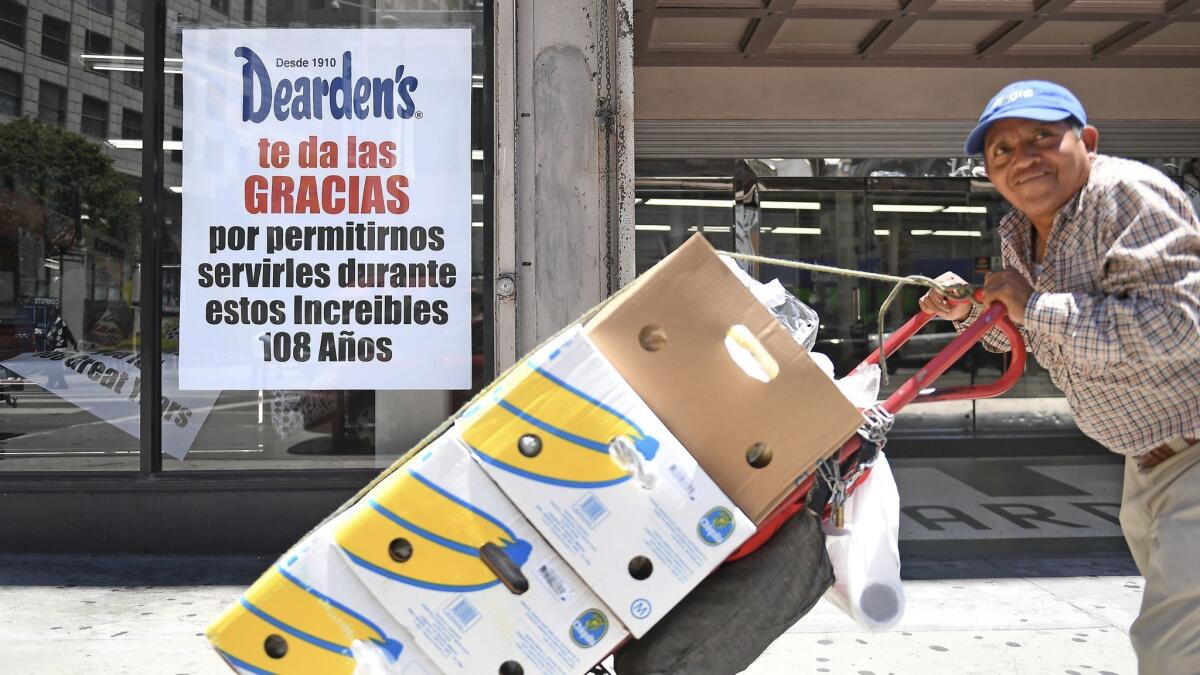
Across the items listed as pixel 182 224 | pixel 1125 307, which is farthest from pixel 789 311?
pixel 182 224

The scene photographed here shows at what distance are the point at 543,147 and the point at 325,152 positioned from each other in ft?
4.50

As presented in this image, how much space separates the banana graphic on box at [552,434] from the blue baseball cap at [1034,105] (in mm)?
1121

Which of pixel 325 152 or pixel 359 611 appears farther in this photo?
pixel 325 152

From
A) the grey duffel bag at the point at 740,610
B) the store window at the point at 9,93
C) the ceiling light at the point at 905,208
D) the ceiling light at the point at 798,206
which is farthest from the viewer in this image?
the ceiling light at the point at 905,208

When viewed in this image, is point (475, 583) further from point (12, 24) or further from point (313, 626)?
point (12, 24)

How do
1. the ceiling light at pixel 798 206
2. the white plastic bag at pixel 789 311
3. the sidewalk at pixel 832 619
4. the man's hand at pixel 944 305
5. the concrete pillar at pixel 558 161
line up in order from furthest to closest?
the ceiling light at pixel 798 206 → the concrete pillar at pixel 558 161 → the sidewalk at pixel 832 619 → the man's hand at pixel 944 305 → the white plastic bag at pixel 789 311

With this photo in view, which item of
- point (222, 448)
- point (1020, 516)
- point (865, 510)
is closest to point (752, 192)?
point (1020, 516)

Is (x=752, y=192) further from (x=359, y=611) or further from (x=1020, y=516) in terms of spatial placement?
(x=359, y=611)

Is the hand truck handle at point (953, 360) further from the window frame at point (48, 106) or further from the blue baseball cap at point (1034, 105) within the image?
the window frame at point (48, 106)

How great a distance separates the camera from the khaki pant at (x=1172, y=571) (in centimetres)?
221

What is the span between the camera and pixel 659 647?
2184 mm

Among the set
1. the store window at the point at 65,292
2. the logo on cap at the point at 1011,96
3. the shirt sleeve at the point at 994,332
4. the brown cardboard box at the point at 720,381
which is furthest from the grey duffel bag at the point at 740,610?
the store window at the point at 65,292

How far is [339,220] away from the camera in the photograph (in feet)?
19.6

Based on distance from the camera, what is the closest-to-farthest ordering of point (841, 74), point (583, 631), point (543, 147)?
point (583, 631) → point (543, 147) → point (841, 74)
